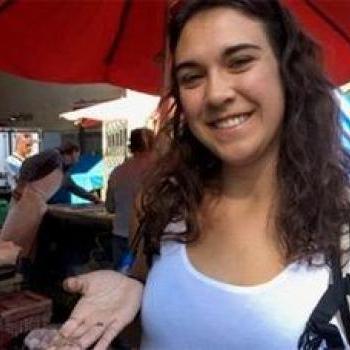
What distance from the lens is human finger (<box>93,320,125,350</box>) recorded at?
3.68 feet

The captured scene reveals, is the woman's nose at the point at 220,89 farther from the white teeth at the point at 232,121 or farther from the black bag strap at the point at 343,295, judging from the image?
the black bag strap at the point at 343,295

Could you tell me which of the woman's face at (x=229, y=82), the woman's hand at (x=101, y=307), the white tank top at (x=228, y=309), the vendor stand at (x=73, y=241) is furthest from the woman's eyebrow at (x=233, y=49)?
the vendor stand at (x=73, y=241)

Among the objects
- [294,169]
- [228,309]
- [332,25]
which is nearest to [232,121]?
[294,169]

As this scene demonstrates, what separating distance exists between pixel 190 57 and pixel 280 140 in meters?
0.28

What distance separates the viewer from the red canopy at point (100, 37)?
1880mm

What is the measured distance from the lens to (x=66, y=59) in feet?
6.91

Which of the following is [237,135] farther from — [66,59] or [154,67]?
[154,67]

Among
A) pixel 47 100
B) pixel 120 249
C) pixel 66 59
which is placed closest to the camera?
pixel 66 59

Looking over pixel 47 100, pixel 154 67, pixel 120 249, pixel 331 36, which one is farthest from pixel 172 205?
pixel 47 100

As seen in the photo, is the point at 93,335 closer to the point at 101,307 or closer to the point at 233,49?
the point at 101,307

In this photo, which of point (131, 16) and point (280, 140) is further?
point (131, 16)

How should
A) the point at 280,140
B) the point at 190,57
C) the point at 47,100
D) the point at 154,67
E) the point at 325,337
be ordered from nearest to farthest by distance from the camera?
the point at 325,337 < the point at 190,57 < the point at 280,140 < the point at 154,67 < the point at 47,100

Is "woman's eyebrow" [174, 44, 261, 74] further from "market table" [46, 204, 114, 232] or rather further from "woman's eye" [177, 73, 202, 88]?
"market table" [46, 204, 114, 232]

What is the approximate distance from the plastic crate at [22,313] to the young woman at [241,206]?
959 mm
